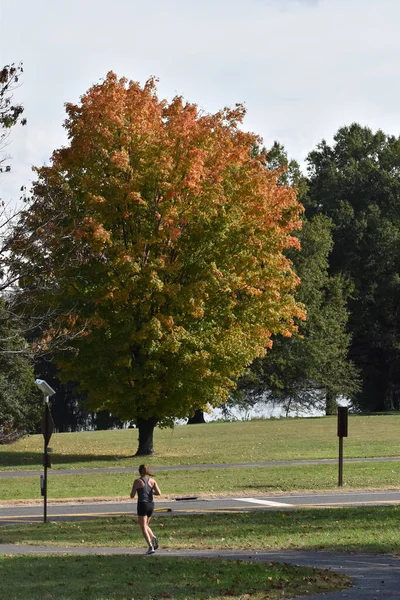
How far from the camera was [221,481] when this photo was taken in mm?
29734

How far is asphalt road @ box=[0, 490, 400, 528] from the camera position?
23125 mm

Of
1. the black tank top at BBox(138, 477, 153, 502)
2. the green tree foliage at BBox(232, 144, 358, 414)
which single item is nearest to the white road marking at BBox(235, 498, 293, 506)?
the black tank top at BBox(138, 477, 153, 502)

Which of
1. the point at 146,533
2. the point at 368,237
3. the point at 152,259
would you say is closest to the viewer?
the point at 146,533

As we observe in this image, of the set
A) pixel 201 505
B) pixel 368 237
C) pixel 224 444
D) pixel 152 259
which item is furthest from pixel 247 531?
pixel 368 237

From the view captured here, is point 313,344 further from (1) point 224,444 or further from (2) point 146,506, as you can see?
(2) point 146,506

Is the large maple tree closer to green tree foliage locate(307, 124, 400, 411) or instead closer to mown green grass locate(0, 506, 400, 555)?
mown green grass locate(0, 506, 400, 555)

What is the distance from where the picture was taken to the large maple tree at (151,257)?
36.0 m

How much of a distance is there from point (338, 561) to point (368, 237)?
5363 centimetres

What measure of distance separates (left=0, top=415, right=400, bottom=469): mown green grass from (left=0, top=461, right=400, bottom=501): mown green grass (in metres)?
3.82

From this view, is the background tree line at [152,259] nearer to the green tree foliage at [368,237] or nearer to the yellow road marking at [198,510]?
the yellow road marking at [198,510]

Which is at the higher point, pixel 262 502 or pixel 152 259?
pixel 152 259

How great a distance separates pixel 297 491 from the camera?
2727 cm

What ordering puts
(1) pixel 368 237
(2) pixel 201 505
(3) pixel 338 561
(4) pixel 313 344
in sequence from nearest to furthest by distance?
1. (3) pixel 338 561
2. (2) pixel 201 505
3. (4) pixel 313 344
4. (1) pixel 368 237

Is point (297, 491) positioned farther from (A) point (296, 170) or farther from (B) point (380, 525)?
(A) point (296, 170)
